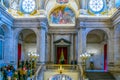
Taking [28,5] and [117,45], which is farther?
[28,5]

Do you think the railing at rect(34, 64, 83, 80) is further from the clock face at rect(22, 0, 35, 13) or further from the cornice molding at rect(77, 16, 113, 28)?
the clock face at rect(22, 0, 35, 13)

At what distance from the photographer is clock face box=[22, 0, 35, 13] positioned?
3466 cm

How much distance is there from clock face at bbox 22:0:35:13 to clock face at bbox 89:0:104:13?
24.4ft

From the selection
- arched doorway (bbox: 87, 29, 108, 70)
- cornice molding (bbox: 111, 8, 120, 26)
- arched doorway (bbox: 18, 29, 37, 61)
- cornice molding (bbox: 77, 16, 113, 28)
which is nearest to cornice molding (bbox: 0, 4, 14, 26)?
arched doorway (bbox: 18, 29, 37, 61)

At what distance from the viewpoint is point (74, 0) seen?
3994 centimetres

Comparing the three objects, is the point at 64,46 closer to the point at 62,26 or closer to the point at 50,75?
the point at 62,26

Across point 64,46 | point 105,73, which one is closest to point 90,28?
point 105,73

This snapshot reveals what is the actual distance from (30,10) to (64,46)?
927 cm

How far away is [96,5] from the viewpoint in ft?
114

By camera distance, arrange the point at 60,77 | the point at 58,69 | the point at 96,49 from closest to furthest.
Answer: the point at 58,69 → the point at 60,77 → the point at 96,49

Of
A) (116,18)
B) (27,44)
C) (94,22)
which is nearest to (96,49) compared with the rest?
(94,22)

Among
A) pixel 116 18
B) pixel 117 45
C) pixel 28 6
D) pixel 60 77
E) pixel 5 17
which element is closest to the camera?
pixel 5 17

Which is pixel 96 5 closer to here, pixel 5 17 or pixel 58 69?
pixel 58 69

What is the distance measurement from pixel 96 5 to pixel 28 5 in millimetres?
8741
